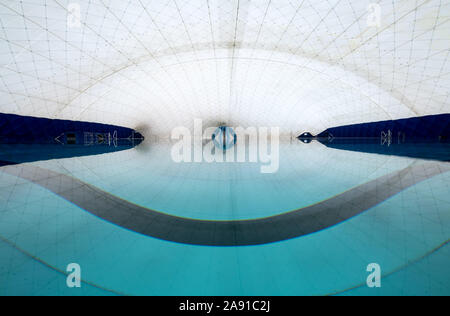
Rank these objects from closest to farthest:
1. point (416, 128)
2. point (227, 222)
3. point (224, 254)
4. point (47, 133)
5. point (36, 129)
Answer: point (224, 254), point (227, 222), point (36, 129), point (47, 133), point (416, 128)

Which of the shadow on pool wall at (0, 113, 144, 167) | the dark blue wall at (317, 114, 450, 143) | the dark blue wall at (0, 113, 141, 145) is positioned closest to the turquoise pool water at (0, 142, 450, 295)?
the shadow on pool wall at (0, 113, 144, 167)

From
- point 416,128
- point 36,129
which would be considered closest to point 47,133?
point 36,129

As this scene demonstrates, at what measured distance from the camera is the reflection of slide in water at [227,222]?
11.4 feet

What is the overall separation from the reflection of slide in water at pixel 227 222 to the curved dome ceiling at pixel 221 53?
17666 millimetres

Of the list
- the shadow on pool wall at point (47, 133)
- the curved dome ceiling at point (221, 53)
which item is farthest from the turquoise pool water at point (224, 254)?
the shadow on pool wall at point (47, 133)

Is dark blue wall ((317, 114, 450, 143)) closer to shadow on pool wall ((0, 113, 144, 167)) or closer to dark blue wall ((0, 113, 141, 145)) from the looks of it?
shadow on pool wall ((0, 113, 144, 167))

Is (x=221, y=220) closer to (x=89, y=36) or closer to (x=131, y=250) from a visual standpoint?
(x=131, y=250)

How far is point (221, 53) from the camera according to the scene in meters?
25.3

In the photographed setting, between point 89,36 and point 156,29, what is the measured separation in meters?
6.63

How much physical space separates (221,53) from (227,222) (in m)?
25.7

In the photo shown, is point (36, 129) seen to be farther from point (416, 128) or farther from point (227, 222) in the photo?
point (416, 128)

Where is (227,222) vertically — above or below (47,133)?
below

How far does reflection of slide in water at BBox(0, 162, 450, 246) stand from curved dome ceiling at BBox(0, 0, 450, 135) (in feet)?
58.0

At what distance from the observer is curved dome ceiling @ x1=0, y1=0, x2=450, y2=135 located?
1741 cm
